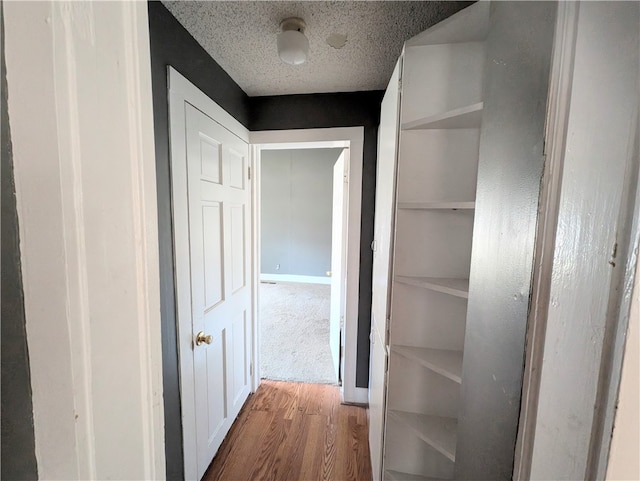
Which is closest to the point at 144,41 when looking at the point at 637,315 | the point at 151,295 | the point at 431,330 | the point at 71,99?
the point at 71,99

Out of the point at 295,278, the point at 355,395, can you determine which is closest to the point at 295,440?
the point at 355,395

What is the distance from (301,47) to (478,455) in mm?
1464

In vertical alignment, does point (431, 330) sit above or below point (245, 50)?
below

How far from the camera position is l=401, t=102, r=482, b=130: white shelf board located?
85 cm

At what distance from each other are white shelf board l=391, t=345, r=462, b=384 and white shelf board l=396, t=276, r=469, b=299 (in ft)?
0.94

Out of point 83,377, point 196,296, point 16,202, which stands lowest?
point 196,296

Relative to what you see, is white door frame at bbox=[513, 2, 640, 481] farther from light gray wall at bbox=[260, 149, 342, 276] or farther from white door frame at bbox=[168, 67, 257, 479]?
light gray wall at bbox=[260, 149, 342, 276]

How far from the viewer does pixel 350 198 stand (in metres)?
1.83

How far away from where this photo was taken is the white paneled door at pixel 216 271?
4.09 feet

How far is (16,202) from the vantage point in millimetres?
297

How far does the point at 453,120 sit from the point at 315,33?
75 cm

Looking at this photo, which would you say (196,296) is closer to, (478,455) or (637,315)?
(478,455)

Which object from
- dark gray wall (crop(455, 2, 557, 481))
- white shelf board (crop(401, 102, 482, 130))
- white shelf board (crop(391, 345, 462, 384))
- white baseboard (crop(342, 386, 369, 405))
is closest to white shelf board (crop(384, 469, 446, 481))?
white shelf board (crop(391, 345, 462, 384))

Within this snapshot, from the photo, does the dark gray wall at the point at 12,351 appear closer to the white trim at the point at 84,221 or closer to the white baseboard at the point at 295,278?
the white trim at the point at 84,221
